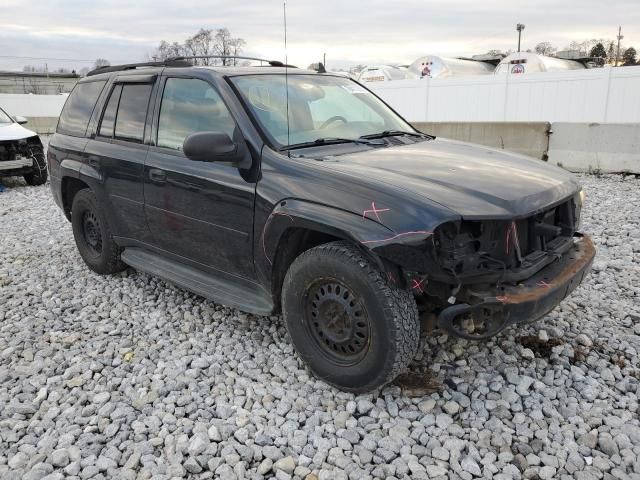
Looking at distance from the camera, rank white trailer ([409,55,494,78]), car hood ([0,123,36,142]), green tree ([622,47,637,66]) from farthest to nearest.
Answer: green tree ([622,47,637,66]) → white trailer ([409,55,494,78]) → car hood ([0,123,36,142])

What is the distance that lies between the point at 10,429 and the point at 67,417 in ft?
0.93

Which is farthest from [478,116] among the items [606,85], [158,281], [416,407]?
[416,407]

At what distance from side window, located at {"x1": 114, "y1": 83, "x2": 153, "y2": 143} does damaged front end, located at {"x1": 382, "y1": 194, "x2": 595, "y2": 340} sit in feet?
8.41

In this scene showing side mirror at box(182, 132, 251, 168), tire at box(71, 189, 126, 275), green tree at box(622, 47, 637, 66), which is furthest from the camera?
green tree at box(622, 47, 637, 66)

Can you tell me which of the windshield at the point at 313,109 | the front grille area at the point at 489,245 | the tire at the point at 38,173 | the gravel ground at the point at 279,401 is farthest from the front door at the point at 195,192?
the tire at the point at 38,173

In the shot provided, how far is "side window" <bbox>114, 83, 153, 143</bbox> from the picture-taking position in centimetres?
430

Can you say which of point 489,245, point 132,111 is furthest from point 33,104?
point 489,245

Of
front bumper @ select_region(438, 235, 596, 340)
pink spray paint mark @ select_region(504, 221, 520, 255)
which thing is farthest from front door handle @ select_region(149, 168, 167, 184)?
pink spray paint mark @ select_region(504, 221, 520, 255)

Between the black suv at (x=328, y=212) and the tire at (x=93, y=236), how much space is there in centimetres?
19

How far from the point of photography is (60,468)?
267 centimetres

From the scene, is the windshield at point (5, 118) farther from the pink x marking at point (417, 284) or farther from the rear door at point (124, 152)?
the pink x marking at point (417, 284)

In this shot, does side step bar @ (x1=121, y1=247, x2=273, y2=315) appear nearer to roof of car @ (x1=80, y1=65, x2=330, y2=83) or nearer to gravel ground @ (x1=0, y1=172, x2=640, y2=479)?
gravel ground @ (x1=0, y1=172, x2=640, y2=479)

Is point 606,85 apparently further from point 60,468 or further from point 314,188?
point 60,468

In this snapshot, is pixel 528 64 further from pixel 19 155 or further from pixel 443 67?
pixel 19 155
